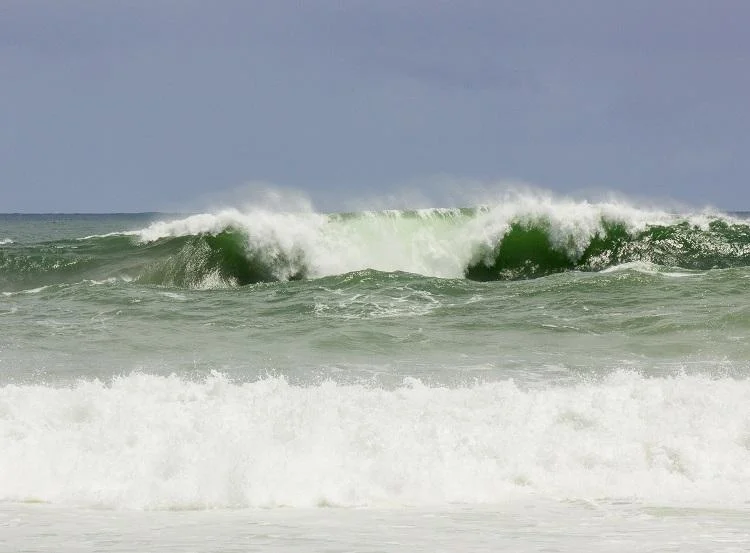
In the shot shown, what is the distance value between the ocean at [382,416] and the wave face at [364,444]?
20 mm

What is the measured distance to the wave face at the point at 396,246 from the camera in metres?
19.2

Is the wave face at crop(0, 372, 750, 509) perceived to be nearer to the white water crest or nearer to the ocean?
the ocean

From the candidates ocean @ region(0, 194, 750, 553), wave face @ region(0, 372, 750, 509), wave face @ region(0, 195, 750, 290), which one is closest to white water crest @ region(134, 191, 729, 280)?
wave face @ region(0, 195, 750, 290)

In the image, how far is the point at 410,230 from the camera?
22172 millimetres

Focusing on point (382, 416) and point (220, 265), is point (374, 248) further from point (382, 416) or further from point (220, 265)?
point (382, 416)

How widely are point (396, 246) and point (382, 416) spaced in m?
14.6

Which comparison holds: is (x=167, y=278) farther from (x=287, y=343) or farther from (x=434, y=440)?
(x=434, y=440)

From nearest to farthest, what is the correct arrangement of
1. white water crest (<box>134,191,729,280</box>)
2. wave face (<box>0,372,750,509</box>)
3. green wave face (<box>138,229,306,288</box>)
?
wave face (<box>0,372,750,509</box>) < green wave face (<box>138,229,306,288</box>) < white water crest (<box>134,191,729,280</box>)

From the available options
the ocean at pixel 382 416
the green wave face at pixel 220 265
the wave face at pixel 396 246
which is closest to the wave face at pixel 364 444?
the ocean at pixel 382 416

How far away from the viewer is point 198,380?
27.9 feet

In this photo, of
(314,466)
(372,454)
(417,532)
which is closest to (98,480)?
(314,466)

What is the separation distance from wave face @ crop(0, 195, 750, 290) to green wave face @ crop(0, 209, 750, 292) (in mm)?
26

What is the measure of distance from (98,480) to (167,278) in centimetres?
1300

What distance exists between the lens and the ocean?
16.0ft
